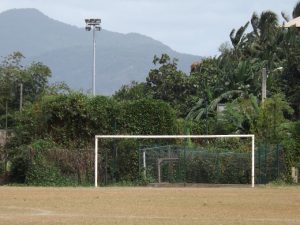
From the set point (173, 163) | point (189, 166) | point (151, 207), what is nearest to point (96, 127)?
point (173, 163)

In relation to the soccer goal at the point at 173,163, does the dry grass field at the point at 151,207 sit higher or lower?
lower

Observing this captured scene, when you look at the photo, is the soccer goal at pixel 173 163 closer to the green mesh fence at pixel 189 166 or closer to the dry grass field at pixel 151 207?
the green mesh fence at pixel 189 166

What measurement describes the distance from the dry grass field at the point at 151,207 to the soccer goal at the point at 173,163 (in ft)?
16.7

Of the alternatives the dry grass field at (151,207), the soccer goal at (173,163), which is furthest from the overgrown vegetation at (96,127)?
the dry grass field at (151,207)

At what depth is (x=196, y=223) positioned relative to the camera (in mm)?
17406

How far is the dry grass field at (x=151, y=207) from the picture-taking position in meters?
18.2

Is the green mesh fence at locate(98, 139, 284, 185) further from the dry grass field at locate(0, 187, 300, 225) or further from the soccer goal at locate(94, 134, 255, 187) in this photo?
the dry grass field at locate(0, 187, 300, 225)

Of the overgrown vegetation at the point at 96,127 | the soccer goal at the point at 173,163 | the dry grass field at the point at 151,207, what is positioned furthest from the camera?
the soccer goal at the point at 173,163

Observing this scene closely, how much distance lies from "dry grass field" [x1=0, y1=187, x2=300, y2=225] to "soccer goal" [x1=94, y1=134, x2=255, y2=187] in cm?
509

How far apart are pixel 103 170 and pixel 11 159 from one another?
464 cm

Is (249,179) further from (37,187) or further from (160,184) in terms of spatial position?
(37,187)

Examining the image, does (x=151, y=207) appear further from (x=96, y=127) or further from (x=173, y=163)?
(x=96, y=127)

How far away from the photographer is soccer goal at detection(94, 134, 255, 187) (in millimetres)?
35531

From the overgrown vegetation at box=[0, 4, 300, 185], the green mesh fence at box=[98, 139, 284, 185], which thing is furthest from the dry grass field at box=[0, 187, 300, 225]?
the overgrown vegetation at box=[0, 4, 300, 185]
